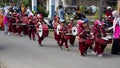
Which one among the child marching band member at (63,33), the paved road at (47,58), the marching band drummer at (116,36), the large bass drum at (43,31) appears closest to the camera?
the paved road at (47,58)

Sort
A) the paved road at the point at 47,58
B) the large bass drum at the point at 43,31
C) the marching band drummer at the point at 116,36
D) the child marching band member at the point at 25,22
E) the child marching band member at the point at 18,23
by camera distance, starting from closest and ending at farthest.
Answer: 1. the paved road at the point at 47,58
2. the marching band drummer at the point at 116,36
3. the large bass drum at the point at 43,31
4. the child marching band member at the point at 25,22
5. the child marching band member at the point at 18,23

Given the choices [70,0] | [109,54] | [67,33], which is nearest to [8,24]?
[67,33]

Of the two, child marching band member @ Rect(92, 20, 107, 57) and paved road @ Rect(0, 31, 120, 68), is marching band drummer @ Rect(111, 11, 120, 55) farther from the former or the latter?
child marching band member @ Rect(92, 20, 107, 57)

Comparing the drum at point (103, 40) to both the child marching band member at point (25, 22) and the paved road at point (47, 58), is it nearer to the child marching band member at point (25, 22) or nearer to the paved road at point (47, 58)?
Answer: the paved road at point (47, 58)

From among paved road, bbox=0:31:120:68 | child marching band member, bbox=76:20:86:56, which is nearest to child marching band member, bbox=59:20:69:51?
paved road, bbox=0:31:120:68

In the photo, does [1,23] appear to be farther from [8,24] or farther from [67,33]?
[67,33]

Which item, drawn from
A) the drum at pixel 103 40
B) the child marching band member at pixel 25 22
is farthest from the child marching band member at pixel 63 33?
the child marching band member at pixel 25 22

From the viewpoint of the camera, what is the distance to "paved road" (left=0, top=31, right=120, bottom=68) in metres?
13.0

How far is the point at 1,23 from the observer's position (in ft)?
83.6

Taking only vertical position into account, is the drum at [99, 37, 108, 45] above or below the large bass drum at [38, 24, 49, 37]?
above

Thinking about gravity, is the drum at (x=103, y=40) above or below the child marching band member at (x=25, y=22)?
above

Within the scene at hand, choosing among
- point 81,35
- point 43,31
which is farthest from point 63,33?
point 81,35

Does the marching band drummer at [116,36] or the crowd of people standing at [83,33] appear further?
the marching band drummer at [116,36]

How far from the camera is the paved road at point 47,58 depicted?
512 inches
